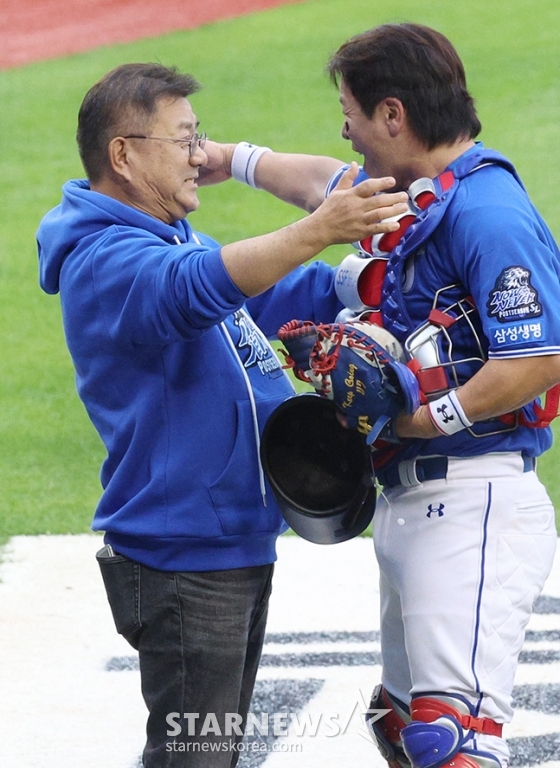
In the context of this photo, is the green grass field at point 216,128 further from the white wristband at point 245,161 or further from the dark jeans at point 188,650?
the dark jeans at point 188,650

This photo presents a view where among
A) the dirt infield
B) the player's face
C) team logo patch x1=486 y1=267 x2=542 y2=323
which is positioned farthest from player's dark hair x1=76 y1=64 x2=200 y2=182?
the dirt infield

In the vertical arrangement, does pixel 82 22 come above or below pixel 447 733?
below

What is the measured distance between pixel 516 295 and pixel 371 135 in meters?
0.54

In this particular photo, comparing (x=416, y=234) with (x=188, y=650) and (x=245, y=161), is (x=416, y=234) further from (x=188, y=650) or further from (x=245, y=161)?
(x=188, y=650)

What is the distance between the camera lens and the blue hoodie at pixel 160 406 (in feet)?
9.13

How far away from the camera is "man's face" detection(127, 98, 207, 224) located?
2.86 meters

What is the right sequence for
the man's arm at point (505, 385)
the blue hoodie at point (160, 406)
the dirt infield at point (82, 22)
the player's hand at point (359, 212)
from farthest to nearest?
the dirt infield at point (82, 22) < the blue hoodie at point (160, 406) < the man's arm at point (505, 385) < the player's hand at point (359, 212)

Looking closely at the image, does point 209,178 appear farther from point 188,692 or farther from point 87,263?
point 188,692

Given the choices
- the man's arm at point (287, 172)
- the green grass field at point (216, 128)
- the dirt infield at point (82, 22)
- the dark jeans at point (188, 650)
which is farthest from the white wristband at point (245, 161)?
the dirt infield at point (82, 22)

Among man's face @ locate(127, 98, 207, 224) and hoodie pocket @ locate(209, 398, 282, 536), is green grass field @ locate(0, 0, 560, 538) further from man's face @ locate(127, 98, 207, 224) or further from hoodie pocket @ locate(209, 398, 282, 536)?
man's face @ locate(127, 98, 207, 224)

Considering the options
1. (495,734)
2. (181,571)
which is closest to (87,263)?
(181,571)

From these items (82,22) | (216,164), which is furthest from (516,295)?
(82,22)

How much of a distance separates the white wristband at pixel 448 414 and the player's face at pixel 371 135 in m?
0.57

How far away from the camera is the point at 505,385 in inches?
105
